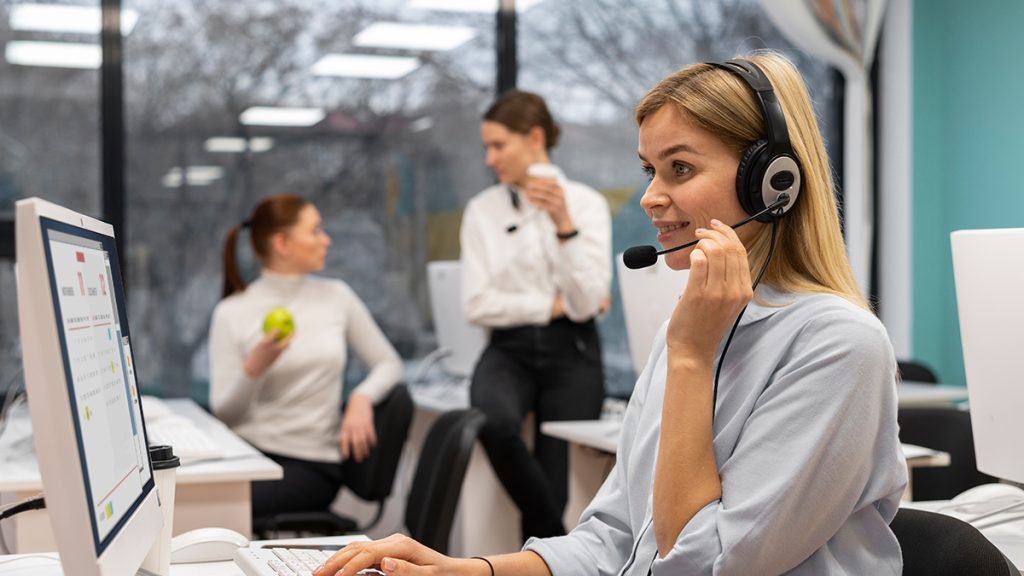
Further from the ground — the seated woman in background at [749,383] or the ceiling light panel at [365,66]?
the ceiling light panel at [365,66]

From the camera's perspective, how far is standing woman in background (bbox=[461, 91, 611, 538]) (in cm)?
317

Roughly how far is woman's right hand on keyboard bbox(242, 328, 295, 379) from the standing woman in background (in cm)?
55

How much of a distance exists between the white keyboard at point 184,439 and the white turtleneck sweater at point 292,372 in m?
0.47

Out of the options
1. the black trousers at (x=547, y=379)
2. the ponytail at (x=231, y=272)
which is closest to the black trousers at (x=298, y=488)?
the black trousers at (x=547, y=379)

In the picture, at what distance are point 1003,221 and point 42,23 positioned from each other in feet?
12.4

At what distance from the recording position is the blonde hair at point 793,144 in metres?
1.25

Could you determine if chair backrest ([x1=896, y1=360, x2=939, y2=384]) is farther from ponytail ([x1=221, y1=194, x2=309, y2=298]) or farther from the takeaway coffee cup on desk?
the takeaway coffee cup on desk

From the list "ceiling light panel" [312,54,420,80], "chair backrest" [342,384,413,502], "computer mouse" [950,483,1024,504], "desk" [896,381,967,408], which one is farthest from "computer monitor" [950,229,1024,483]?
"ceiling light panel" [312,54,420,80]

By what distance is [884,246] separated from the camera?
5016mm

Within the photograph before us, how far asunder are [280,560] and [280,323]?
172 cm

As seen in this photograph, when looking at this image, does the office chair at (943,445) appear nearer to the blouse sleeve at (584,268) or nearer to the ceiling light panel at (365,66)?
the blouse sleeve at (584,268)

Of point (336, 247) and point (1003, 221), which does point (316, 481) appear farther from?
point (1003, 221)

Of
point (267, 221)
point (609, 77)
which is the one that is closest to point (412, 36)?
point (609, 77)

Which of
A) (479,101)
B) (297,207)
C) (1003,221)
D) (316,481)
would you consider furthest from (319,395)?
(1003,221)
